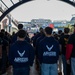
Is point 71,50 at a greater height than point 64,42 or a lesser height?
lesser

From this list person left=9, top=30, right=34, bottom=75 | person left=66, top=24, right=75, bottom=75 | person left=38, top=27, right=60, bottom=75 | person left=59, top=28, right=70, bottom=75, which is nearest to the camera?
person left=9, top=30, right=34, bottom=75

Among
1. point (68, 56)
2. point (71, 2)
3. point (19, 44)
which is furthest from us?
point (71, 2)

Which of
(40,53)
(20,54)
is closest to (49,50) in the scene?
(40,53)

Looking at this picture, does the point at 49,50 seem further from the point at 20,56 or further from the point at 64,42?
the point at 64,42

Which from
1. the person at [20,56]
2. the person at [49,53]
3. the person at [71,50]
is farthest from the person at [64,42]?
the person at [20,56]

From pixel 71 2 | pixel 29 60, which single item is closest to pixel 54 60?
pixel 29 60

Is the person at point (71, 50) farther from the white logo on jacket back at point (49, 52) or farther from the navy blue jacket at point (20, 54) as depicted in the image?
the navy blue jacket at point (20, 54)

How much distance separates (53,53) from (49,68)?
1.43ft

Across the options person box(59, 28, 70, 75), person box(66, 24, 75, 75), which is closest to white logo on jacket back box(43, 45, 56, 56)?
person box(66, 24, 75, 75)

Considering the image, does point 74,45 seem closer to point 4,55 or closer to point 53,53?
point 53,53

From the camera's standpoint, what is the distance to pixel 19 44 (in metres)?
7.78

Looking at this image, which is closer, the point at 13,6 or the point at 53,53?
the point at 53,53

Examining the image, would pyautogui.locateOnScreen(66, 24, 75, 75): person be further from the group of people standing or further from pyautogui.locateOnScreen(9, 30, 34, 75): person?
pyautogui.locateOnScreen(9, 30, 34, 75): person

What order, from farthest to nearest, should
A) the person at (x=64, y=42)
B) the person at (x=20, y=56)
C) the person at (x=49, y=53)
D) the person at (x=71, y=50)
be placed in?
the person at (x=64, y=42) → the person at (x=71, y=50) → the person at (x=49, y=53) → the person at (x=20, y=56)
